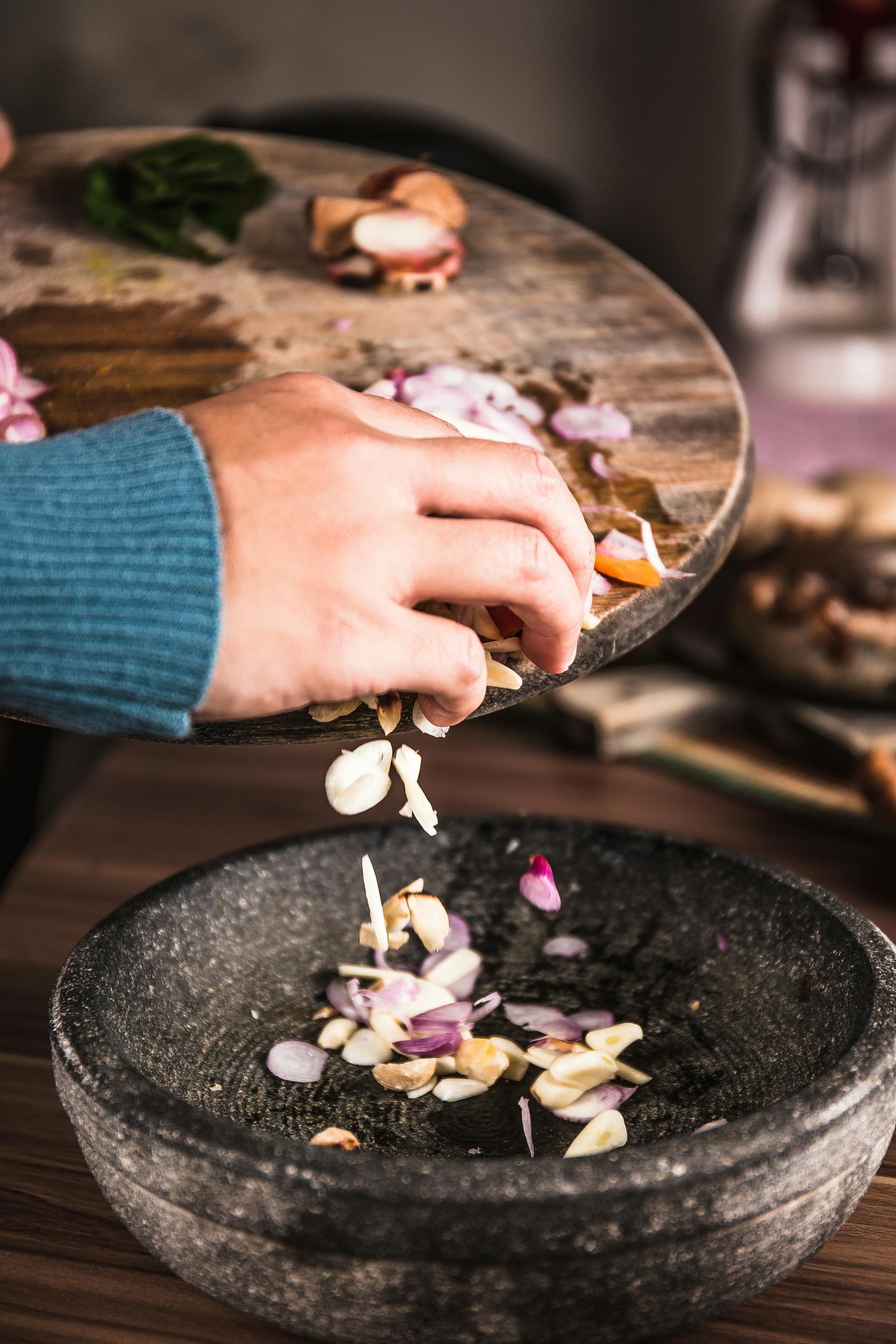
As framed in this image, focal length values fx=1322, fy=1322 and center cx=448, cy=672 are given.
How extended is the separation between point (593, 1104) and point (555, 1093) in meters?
0.02

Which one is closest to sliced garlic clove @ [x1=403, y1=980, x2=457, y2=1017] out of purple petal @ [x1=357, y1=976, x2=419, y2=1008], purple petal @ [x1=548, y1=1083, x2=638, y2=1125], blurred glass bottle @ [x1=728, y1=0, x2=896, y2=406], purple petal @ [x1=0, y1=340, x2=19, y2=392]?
purple petal @ [x1=357, y1=976, x2=419, y2=1008]

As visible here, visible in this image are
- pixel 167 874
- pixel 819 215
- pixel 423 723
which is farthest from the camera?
pixel 819 215

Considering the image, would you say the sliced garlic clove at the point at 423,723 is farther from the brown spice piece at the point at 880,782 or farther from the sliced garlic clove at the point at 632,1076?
the brown spice piece at the point at 880,782

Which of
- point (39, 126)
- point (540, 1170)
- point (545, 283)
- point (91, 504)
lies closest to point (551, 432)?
point (545, 283)

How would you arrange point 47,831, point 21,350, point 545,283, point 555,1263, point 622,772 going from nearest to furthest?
1. point 555,1263
2. point 21,350
3. point 545,283
4. point 47,831
5. point 622,772

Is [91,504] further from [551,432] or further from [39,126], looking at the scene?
[39,126]

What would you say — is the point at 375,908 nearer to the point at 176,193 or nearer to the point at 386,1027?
the point at 386,1027

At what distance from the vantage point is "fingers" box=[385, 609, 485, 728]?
1.84 ft

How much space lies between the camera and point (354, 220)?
881 millimetres

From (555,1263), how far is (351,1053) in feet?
0.92

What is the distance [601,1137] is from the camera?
66 cm

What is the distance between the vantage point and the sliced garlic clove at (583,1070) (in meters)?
0.72

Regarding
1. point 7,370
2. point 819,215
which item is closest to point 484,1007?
point 7,370

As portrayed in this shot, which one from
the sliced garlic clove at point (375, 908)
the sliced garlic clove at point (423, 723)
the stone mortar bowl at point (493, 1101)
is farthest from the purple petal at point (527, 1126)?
the sliced garlic clove at point (423, 723)
